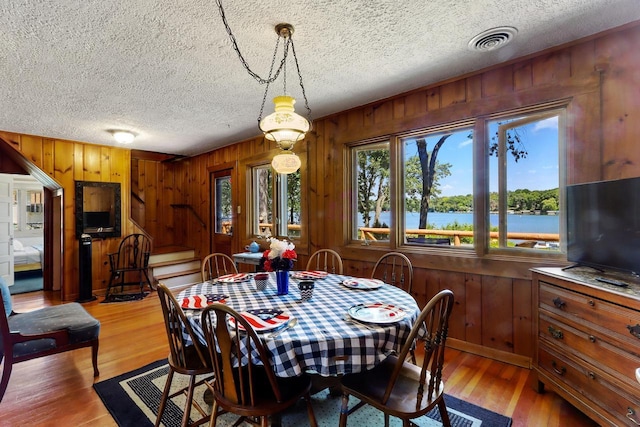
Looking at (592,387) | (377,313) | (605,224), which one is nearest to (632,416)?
(592,387)

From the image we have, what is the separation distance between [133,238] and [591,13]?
6.29m

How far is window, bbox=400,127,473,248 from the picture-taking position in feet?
9.47

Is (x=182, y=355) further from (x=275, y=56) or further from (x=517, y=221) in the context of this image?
(x=517, y=221)

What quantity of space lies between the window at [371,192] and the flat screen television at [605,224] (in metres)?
1.61

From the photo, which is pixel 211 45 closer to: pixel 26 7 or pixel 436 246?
pixel 26 7

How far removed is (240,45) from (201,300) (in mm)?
1755

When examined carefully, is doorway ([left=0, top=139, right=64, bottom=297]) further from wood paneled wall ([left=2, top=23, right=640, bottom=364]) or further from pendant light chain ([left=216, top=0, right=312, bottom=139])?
pendant light chain ([left=216, top=0, right=312, bottom=139])

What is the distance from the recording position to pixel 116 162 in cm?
526

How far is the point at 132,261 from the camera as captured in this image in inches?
211

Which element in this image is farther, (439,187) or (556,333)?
(439,187)

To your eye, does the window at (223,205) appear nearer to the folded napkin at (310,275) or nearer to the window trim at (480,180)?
the window trim at (480,180)

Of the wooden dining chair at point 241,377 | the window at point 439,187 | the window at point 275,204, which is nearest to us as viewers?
the wooden dining chair at point 241,377

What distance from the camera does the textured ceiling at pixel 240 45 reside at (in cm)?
179

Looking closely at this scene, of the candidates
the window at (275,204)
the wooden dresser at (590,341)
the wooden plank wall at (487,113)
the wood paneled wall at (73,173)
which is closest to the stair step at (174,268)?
the wood paneled wall at (73,173)
